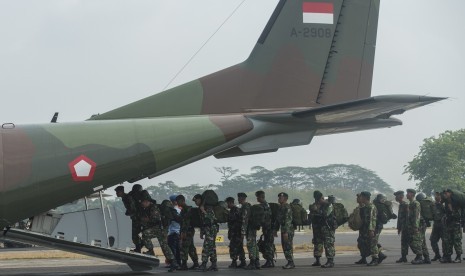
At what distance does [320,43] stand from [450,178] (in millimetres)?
55918

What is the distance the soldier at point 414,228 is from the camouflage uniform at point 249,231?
3.93m

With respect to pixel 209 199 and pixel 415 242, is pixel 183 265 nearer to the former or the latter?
pixel 209 199

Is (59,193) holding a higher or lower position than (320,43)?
lower

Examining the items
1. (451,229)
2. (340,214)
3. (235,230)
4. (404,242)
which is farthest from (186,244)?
(451,229)

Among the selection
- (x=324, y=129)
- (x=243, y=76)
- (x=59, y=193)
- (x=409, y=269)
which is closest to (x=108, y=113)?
(x=59, y=193)

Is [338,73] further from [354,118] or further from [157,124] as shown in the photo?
[157,124]

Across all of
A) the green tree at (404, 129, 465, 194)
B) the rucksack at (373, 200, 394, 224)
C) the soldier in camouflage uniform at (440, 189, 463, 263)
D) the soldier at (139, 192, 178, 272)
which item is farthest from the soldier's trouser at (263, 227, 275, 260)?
the green tree at (404, 129, 465, 194)

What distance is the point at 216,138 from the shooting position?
551 inches

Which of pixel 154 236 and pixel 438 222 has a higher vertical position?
pixel 438 222

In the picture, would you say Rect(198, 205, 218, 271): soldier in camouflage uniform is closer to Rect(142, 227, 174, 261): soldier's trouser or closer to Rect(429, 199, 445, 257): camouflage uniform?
Rect(142, 227, 174, 261): soldier's trouser

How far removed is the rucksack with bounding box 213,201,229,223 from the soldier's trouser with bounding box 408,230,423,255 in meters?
Answer: 4.60

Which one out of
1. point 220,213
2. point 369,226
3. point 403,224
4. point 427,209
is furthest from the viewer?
point 427,209

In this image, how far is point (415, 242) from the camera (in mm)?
17156

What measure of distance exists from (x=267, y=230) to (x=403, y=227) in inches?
140
